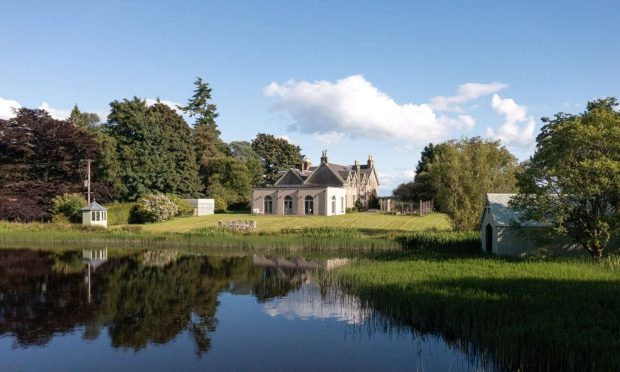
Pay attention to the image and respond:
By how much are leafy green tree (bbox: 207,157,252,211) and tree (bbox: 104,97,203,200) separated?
2.41m

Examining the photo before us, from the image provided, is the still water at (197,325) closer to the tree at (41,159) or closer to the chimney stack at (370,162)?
the tree at (41,159)

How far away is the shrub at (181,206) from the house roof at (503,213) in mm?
32044

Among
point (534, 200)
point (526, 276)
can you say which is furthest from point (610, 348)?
point (534, 200)

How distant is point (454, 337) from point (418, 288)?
363 cm

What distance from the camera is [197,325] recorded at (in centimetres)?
1448

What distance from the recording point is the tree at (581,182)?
68.2 feet

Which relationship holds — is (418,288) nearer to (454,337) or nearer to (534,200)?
(454,337)

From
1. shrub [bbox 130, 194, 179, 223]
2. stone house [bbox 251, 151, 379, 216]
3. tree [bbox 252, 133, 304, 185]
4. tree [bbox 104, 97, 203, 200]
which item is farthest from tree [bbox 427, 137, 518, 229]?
tree [bbox 252, 133, 304, 185]

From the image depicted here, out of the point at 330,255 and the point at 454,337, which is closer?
the point at 454,337

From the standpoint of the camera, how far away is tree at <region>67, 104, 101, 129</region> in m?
71.6

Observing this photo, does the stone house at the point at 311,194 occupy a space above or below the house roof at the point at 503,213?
above

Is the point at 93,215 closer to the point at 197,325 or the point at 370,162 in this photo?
the point at 197,325

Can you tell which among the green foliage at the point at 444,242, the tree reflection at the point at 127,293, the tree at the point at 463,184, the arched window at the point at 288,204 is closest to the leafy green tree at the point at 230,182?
the arched window at the point at 288,204

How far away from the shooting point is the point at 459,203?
116ft
